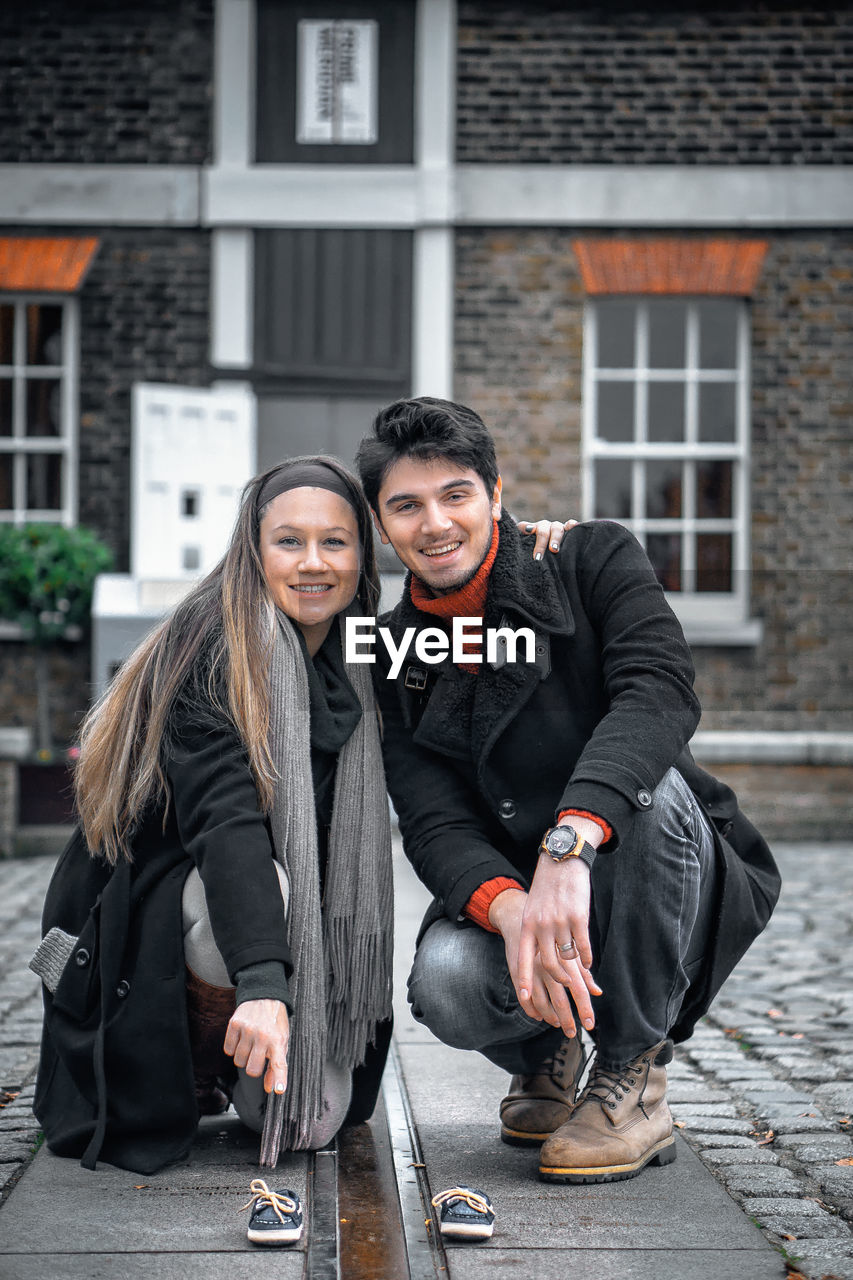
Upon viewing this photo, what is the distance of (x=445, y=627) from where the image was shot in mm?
2836

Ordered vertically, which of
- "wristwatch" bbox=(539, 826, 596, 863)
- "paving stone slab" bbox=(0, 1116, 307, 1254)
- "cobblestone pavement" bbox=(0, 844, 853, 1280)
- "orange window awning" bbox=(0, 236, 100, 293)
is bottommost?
"cobblestone pavement" bbox=(0, 844, 853, 1280)

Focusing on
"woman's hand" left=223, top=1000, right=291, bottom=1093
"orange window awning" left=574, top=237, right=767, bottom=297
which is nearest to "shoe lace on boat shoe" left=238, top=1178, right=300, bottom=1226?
"woman's hand" left=223, top=1000, right=291, bottom=1093

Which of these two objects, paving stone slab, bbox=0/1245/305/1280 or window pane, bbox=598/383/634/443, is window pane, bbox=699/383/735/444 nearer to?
window pane, bbox=598/383/634/443

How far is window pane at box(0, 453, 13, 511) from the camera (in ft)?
31.3

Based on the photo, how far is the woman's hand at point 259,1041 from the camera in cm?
231

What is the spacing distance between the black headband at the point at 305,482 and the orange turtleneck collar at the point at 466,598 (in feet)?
0.77

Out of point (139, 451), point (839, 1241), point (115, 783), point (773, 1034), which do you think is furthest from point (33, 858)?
point (839, 1241)

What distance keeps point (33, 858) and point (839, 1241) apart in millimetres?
6326

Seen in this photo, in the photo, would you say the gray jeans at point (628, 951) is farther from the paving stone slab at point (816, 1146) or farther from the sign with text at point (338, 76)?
the sign with text at point (338, 76)

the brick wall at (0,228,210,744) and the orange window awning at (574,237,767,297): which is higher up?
the orange window awning at (574,237,767,297)

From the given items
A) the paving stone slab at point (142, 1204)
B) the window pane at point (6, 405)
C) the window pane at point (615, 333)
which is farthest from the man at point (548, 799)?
the window pane at point (6, 405)

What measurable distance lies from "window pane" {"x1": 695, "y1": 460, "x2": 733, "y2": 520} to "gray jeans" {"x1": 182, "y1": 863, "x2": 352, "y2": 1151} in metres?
7.20

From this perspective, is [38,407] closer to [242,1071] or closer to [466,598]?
[466,598]

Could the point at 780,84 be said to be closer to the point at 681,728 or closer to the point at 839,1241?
the point at 681,728
